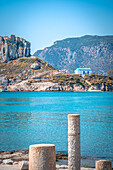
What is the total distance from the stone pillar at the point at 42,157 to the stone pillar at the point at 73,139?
2469 mm

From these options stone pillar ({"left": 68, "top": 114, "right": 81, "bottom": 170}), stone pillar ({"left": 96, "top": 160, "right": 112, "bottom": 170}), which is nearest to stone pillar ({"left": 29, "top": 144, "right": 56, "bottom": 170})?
stone pillar ({"left": 96, "top": 160, "right": 112, "bottom": 170})

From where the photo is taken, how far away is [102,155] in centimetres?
2006

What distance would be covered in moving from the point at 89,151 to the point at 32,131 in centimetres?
1176

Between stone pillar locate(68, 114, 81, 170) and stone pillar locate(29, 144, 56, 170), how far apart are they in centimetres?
247

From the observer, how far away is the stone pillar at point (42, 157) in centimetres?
650

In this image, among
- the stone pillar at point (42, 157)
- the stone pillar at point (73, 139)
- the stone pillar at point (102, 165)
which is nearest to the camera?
the stone pillar at point (42, 157)

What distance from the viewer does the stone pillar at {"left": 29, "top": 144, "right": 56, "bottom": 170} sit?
6500 mm

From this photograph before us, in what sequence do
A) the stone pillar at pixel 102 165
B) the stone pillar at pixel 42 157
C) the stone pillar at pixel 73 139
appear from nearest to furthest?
1. the stone pillar at pixel 42 157
2. the stone pillar at pixel 102 165
3. the stone pillar at pixel 73 139

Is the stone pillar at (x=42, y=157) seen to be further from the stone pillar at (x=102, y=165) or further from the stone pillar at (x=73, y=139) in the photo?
the stone pillar at (x=73, y=139)

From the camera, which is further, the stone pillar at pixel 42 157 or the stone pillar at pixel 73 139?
the stone pillar at pixel 73 139

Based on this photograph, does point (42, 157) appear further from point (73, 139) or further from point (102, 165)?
point (73, 139)

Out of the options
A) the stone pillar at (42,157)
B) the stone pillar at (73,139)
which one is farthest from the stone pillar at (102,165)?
the stone pillar at (73,139)

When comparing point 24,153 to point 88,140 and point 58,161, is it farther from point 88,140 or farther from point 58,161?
point 88,140

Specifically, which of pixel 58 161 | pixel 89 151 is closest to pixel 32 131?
pixel 89 151
